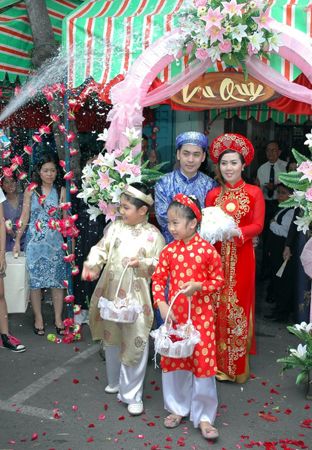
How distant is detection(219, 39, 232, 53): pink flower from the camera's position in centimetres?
433

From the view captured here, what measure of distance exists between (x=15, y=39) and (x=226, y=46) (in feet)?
11.0

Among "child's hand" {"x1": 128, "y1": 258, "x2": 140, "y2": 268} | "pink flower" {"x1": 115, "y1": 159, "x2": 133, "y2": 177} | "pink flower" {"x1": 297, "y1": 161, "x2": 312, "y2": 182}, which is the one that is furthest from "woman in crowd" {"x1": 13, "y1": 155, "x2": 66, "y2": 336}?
"pink flower" {"x1": 297, "y1": 161, "x2": 312, "y2": 182}

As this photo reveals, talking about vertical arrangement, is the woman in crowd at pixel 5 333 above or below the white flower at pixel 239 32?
below

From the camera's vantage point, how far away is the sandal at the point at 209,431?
362 cm

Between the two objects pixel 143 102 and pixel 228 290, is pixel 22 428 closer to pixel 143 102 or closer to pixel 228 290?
pixel 228 290

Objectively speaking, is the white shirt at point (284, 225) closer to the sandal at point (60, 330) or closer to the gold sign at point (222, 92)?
the gold sign at point (222, 92)

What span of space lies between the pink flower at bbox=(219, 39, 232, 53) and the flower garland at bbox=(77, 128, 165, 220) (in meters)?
0.91

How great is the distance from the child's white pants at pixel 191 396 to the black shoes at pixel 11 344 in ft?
5.92

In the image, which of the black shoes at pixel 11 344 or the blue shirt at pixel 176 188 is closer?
the blue shirt at pixel 176 188

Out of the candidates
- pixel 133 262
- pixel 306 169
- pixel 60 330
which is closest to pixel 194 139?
pixel 306 169

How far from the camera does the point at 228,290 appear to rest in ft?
14.6

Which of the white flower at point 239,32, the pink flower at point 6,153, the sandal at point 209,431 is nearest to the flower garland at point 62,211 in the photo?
the pink flower at point 6,153

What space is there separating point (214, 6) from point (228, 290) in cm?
213

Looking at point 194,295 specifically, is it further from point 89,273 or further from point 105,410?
point 105,410
